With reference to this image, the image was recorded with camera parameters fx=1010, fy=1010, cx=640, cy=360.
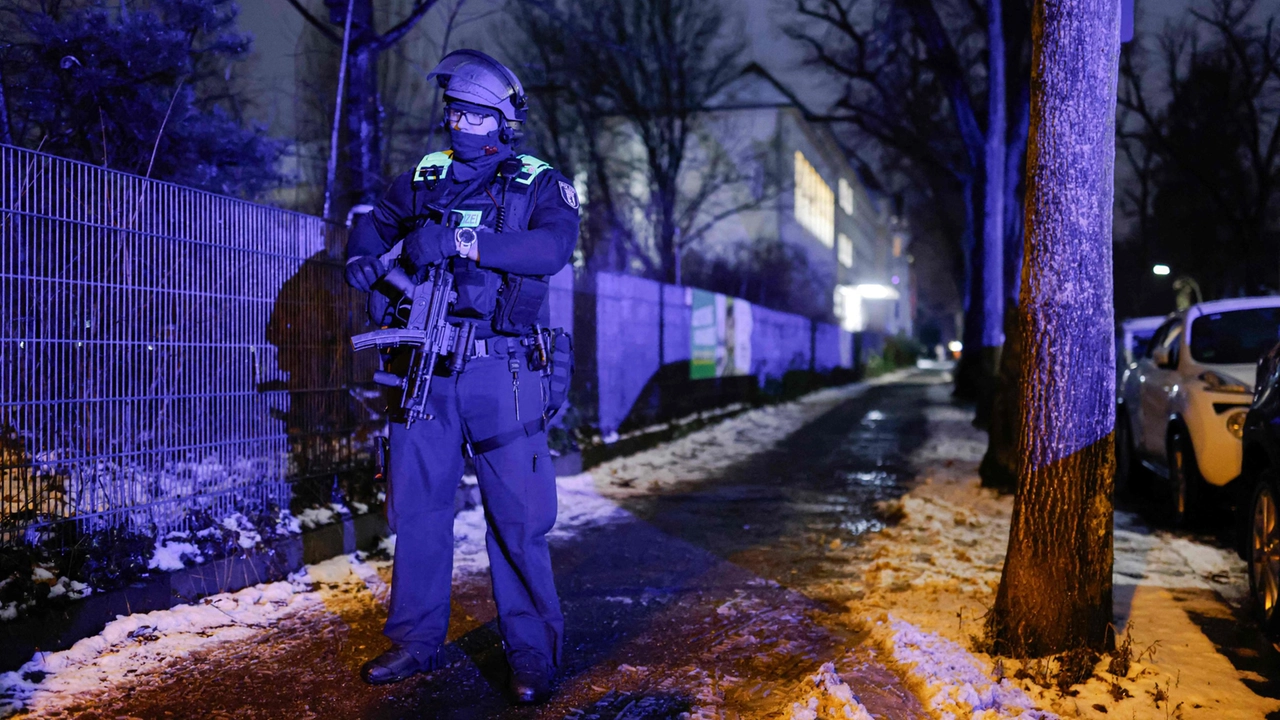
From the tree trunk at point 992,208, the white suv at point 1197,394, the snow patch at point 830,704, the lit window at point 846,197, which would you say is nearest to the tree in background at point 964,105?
the tree trunk at point 992,208

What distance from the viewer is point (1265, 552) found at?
489 cm

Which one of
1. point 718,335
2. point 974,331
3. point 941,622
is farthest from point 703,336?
point 941,622

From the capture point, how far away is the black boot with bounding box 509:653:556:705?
148 inches

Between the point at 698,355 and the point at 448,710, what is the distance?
1274 cm

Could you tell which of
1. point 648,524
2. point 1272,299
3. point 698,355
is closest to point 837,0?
point 698,355

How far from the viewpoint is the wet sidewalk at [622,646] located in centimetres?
381

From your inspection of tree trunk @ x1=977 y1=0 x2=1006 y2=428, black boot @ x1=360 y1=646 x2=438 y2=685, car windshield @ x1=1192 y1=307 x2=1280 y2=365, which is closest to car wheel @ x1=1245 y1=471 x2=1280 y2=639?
car windshield @ x1=1192 y1=307 x2=1280 y2=365

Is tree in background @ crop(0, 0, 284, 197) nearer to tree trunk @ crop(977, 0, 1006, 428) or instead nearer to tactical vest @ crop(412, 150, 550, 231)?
tactical vest @ crop(412, 150, 550, 231)

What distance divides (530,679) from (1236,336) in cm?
698

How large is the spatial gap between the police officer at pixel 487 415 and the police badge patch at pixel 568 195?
12 mm

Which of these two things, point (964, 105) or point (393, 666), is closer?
point (393, 666)

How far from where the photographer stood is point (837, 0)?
70.0 ft

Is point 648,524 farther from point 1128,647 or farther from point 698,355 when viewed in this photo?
point 698,355

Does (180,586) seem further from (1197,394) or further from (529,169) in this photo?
(1197,394)
